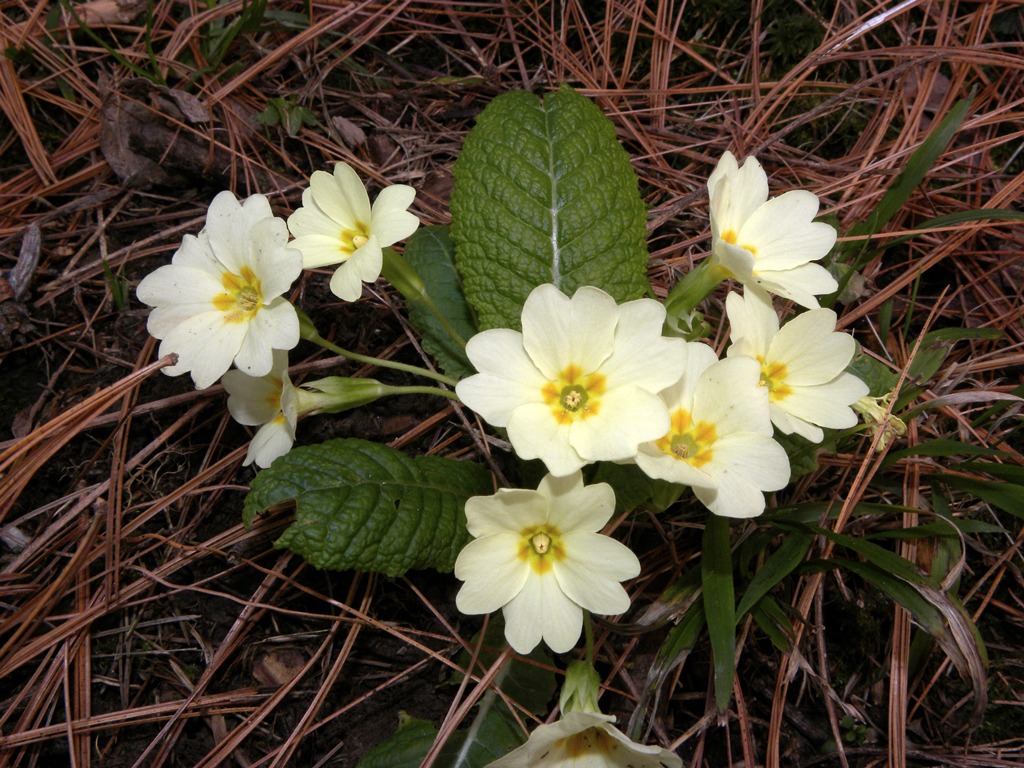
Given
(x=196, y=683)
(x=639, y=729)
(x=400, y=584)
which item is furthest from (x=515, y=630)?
(x=196, y=683)

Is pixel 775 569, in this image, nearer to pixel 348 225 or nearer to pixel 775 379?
pixel 775 379

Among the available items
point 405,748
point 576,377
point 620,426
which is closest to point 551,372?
point 576,377

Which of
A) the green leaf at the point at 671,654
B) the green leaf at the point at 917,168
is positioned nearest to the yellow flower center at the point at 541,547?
the green leaf at the point at 671,654

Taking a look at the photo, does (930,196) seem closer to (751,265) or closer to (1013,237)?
(1013,237)

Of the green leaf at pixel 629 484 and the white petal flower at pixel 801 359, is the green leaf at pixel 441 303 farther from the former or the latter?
the white petal flower at pixel 801 359

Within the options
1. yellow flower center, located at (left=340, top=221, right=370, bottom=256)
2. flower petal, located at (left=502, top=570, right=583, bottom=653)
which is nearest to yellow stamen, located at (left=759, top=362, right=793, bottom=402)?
flower petal, located at (left=502, top=570, right=583, bottom=653)

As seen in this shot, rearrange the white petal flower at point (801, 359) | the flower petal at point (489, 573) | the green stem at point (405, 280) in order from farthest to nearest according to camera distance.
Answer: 1. the green stem at point (405, 280)
2. the white petal flower at point (801, 359)
3. the flower petal at point (489, 573)

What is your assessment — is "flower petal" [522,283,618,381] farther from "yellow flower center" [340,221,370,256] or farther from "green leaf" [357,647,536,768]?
"green leaf" [357,647,536,768]
